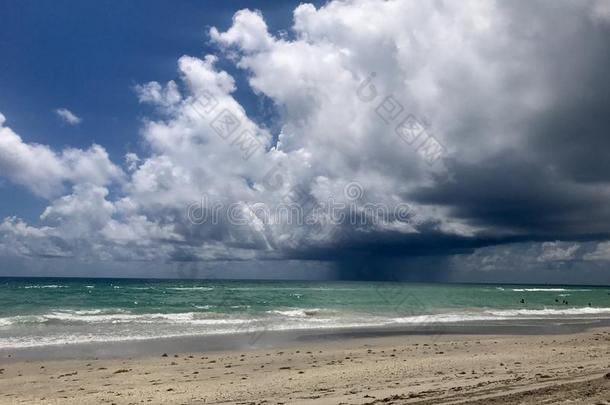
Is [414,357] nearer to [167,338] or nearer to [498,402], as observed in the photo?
[498,402]

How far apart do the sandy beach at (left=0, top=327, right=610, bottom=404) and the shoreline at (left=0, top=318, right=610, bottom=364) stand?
1.00 m

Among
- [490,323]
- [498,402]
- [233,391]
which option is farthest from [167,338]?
[490,323]

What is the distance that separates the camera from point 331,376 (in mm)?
11914

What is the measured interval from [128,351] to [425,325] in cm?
1722

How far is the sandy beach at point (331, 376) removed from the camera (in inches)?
369

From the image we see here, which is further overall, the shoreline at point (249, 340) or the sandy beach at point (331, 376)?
the shoreline at point (249, 340)

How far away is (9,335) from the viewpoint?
20.9 m

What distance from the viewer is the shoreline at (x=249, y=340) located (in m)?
16.5

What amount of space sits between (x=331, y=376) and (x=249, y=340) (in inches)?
345

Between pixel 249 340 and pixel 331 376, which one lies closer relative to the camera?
pixel 331 376

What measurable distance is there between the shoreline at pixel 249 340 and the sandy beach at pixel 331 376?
1.00 meters

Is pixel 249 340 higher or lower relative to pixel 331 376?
lower

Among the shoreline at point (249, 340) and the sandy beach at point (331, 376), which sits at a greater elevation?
the sandy beach at point (331, 376)

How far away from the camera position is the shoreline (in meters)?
16.5
